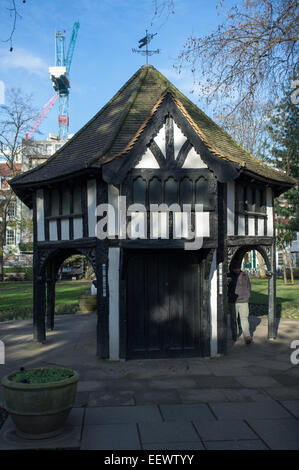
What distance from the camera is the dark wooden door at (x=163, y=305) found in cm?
1104

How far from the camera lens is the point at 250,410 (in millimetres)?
7184

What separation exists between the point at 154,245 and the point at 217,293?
2253 millimetres

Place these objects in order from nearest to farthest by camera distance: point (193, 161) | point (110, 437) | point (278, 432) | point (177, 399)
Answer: point (110, 437) < point (278, 432) < point (177, 399) < point (193, 161)

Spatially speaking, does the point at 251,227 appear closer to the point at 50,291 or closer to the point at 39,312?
the point at 39,312

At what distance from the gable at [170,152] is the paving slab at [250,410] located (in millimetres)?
5427

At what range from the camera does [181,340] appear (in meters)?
11.2

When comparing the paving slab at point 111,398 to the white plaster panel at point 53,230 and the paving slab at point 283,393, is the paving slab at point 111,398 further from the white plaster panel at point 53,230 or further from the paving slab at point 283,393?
the white plaster panel at point 53,230

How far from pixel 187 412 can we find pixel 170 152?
589cm

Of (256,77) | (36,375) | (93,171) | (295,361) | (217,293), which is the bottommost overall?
(295,361)

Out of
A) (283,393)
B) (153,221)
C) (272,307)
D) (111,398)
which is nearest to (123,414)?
(111,398)

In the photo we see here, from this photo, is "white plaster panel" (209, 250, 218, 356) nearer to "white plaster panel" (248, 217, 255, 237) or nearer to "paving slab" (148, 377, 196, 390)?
"white plaster panel" (248, 217, 255, 237)

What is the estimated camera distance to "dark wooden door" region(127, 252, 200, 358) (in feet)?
36.2

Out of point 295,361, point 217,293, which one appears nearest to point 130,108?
point 217,293
